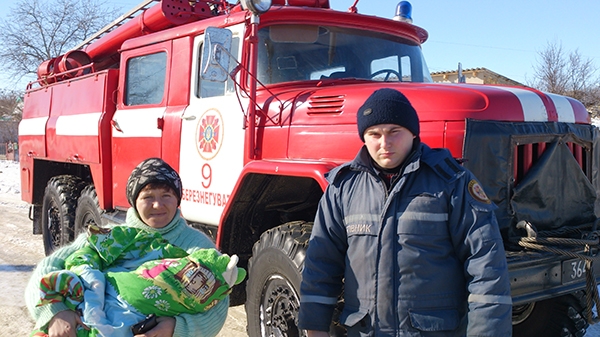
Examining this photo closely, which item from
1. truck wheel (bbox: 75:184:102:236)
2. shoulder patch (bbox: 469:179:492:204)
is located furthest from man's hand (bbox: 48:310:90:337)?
truck wheel (bbox: 75:184:102:236)

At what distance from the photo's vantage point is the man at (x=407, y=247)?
6.24 feet

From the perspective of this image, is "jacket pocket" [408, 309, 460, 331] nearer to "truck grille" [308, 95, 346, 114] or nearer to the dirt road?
"truck grille" [308, 95, 346, 114]

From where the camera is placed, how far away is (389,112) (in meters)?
2.09

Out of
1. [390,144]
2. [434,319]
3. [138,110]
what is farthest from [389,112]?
[138,110]

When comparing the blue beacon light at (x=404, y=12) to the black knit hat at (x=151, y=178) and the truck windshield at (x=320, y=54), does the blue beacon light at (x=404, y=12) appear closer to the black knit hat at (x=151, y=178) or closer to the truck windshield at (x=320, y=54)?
the truck windshield at (x=320, y=54)

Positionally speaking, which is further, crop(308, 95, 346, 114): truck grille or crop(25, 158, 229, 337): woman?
crop(308, 95, 346, 114): truck grille

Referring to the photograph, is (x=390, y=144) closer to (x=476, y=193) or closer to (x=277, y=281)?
(x=476, y=193)

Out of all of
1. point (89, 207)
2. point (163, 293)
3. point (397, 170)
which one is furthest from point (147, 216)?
point (89, 207)

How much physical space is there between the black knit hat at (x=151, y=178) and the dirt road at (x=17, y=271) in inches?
92.7

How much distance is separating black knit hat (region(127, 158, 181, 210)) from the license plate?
1998mm

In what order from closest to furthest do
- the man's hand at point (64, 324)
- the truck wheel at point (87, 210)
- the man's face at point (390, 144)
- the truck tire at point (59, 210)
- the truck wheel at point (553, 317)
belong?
1. the man's hand at point (64, 324)
2. the man's face at point (390, 144)
3. the truck wheel at point (553, 317)
4. the truck wheel at point (87, 210)
5. the truck tire at point (59, 210)

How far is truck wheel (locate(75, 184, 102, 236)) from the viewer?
Answer: 5.71 m

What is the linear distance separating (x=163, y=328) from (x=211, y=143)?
2294mm

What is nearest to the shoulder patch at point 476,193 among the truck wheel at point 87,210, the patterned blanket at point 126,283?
the patterned blanket at point 126,283
